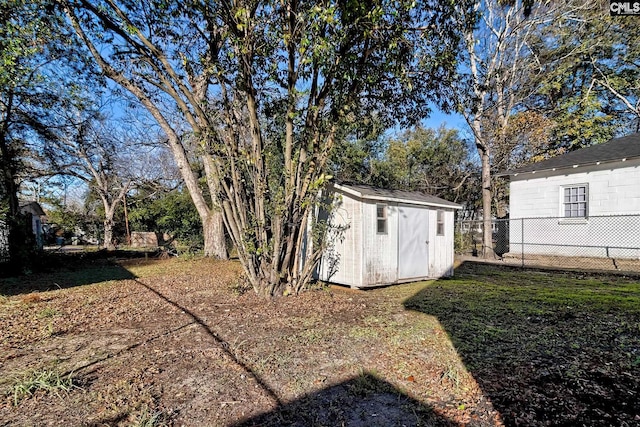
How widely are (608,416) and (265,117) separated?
623cm

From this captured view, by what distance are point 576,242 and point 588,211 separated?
3.46ft

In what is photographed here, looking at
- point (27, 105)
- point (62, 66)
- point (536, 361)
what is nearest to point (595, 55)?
point (536, 361)

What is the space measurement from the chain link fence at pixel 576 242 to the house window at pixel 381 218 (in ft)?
20.5

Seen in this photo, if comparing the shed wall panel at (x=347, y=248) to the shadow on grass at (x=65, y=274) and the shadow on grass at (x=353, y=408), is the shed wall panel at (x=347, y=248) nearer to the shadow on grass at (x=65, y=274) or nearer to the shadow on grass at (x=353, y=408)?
the shadow on grass at (x=353, y=408)

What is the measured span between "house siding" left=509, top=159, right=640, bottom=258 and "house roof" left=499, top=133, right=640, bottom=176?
9.1 inches

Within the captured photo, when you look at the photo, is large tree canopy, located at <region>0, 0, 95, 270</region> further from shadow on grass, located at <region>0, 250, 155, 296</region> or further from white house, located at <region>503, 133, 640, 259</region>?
white house, located at <region>503, 133, 640, 259</region>

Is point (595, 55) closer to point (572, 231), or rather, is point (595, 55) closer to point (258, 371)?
point (572, 231)

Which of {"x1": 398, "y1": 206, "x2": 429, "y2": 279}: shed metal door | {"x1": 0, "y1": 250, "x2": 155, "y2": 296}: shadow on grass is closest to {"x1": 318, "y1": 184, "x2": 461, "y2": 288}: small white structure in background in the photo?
{"x1": 398, "y1": 206, "x2": 429, "y2": 279}: shed metal door

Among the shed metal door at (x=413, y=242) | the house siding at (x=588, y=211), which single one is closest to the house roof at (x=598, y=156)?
the house siding at (x=588, y=211)

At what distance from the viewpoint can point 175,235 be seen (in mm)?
16516

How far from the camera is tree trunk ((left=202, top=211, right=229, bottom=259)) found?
38.0 ft

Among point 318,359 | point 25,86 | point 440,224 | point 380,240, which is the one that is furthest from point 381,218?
point 25,86

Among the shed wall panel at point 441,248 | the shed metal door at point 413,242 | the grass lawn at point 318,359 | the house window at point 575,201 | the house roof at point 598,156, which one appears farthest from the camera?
the house window at point 575,201

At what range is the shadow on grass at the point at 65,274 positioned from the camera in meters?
7.17
